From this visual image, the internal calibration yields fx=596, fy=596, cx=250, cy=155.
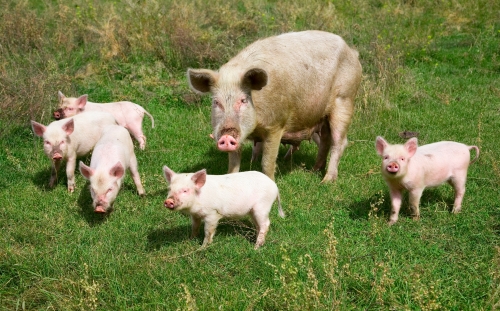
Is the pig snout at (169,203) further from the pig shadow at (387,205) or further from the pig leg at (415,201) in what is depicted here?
the pig leg at (415,201)

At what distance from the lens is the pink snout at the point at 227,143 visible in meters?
5.18

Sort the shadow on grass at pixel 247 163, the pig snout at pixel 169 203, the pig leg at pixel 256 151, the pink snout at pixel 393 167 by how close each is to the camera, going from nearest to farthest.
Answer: the pig snout at pixel 169 203, the pink snout at pixel 393 167, the shadow on grass at pixel 247 163, the pig leg at pixel 256 151

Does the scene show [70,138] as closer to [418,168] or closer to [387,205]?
[387,205]

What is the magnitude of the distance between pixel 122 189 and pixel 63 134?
32.9 inches

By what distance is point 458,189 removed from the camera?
5.29m

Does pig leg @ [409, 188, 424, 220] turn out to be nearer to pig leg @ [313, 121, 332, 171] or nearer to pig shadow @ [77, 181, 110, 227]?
pig leg @ [313, 121, 332, 171]

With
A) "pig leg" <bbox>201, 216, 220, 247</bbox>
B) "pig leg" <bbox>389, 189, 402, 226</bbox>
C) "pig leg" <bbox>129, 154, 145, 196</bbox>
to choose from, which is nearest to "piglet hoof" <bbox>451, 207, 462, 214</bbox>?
"pig leg" <bbox>389, 189, 402, 226</bbox>

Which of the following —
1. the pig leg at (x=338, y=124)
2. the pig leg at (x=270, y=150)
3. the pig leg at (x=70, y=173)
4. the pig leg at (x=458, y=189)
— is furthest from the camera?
the pig leg at (x=338, y=124)

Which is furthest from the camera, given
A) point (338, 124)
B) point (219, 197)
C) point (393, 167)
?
point (338, 124)

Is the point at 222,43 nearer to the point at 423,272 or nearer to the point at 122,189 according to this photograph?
the point at 122,189

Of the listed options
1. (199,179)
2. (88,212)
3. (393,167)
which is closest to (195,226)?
(199,179)

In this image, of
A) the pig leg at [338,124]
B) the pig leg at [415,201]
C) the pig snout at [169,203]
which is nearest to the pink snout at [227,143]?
the pig snout at [169,203]

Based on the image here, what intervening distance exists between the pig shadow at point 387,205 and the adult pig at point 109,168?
215 centimetres

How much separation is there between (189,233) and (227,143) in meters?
0.84
